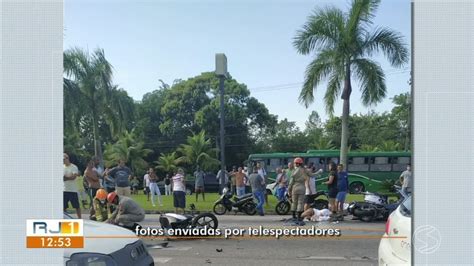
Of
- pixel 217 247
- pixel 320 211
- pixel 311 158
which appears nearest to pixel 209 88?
pixel 311 158

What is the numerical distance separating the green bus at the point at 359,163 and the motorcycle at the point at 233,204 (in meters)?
0.27

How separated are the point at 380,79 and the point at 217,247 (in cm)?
147

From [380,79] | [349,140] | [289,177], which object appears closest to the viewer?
[380,79]

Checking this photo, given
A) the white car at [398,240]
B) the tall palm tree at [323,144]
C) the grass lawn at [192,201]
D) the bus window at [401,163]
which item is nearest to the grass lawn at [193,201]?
the grass lawn at [192,201]

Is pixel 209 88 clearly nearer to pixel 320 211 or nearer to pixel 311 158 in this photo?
pixel 311 158

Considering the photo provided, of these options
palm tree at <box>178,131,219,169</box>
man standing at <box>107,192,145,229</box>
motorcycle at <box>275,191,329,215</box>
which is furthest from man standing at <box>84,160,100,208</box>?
motorcycle at <box>275,191,329,215</box>

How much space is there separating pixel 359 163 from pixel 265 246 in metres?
0.85

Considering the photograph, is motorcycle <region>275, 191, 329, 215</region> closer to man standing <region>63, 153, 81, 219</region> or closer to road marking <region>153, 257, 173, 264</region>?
road marking <region>153, 257, 173, 264</region>

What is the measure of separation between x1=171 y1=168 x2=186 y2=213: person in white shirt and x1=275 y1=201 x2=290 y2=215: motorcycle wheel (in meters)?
0.84

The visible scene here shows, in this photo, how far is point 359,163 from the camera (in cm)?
346

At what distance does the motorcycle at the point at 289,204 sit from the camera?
12.3 feet

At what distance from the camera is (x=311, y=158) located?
3256 millimetres
